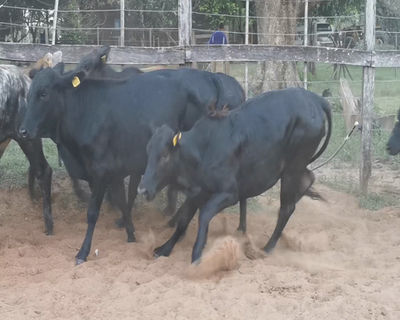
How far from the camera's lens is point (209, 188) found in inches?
229

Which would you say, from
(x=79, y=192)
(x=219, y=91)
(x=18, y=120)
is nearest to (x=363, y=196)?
(x=219, y=91)

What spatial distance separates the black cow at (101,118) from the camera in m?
6.20

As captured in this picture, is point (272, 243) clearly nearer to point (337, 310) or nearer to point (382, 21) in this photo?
point (337, 310)

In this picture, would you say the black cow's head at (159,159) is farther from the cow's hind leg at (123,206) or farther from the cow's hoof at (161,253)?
Result: the cow's hind leg at (123,206)

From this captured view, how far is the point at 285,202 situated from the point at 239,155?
2.99ft

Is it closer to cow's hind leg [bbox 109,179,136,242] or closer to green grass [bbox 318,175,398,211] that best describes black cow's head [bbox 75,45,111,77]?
cow's hind leg [bbox 109,179,136,242]

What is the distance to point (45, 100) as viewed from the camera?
6184 mm

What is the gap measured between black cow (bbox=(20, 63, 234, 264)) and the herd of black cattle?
10mm

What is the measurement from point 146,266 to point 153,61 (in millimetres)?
3179

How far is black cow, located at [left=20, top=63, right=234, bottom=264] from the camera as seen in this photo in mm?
6203

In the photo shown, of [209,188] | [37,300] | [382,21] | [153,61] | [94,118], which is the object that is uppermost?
[382,21]

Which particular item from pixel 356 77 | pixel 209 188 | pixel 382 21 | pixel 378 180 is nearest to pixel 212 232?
pixel 209 188

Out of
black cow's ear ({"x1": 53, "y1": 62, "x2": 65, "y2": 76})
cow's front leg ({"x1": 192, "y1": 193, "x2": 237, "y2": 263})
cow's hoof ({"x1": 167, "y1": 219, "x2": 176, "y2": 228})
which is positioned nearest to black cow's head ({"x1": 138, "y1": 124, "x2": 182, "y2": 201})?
cow's front leg ({"x1": 192, "y1": 193, "x2": 237, "y2": 263})

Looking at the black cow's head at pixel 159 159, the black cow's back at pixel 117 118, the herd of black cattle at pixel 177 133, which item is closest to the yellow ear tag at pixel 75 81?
the herd of black cattle at pixel 177 133
